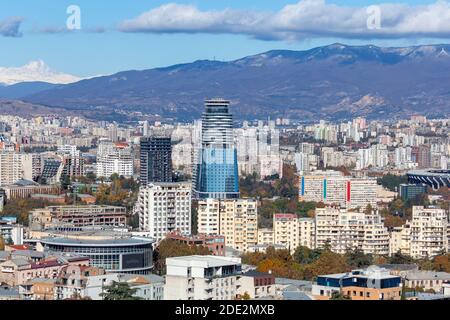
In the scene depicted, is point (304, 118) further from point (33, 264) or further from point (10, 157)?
point (33, 264)

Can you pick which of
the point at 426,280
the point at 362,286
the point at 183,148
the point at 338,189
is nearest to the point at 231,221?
the point at 426,280

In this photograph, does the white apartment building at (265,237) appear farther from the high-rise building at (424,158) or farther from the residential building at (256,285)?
the high-rise building at (424,158)

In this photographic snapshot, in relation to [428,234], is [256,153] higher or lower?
higher

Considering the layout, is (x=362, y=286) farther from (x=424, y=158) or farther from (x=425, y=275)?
(x=424, y=158)

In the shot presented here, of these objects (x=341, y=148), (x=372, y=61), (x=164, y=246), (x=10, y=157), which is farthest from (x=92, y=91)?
(x=164, y=246)

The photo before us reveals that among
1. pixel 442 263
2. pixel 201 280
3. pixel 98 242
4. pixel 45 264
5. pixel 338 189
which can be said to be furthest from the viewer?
pixel 338 189

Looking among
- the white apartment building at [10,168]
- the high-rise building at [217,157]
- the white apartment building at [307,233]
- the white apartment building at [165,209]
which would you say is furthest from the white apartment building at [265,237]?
the white apartment building at [10,168]
